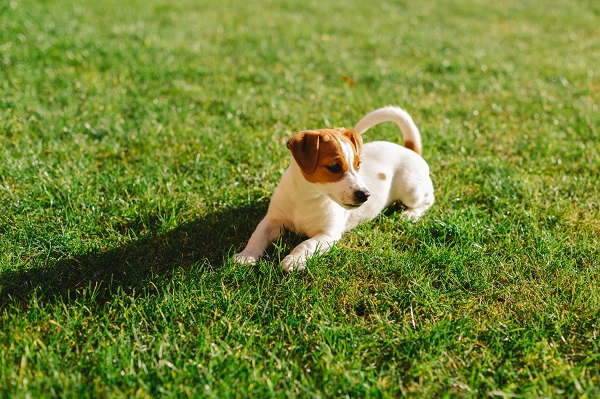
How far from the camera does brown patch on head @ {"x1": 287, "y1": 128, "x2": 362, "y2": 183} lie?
2.79 meters

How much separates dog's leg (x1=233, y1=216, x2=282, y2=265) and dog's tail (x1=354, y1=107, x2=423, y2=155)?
0.93 meters

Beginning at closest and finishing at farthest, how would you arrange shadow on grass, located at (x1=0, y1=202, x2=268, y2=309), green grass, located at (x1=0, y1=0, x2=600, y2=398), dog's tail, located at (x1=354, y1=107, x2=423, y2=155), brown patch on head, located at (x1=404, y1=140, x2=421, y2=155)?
1. green grass, located at (x1=0, y1=0, x2=600, y2=398)
2. shadow on grass, located at (x1=0, y1=202, x2=268, y2=309)
3. dog's tail, located at (x1=354, y1=107, x2=423, y2=155)
4. brown patch on head, located at (x1=404, y1=140, x2=421, y2=155)

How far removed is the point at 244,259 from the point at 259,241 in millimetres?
178

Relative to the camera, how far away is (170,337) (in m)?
2.47

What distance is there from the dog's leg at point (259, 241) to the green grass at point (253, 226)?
0.08 metres

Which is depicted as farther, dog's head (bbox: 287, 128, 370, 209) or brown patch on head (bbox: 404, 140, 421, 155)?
brown patch on head (bbox: 404, 140, 421, 155)

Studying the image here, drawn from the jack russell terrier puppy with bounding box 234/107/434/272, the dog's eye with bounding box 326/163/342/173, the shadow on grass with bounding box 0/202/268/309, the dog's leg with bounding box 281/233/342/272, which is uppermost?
the dog's eye with bounding box 326/163/342/173

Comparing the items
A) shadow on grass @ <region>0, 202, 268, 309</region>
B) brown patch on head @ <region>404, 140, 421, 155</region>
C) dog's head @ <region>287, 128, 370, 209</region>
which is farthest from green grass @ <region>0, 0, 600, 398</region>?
dog's head @ <region>287, 128, 370, 209</region>

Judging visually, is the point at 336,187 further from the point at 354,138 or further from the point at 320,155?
the point at 354,138

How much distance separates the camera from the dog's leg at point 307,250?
2.94 m

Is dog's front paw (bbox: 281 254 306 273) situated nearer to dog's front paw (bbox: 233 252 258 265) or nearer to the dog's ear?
dog's front paw (bbox: 233 252 258 265)

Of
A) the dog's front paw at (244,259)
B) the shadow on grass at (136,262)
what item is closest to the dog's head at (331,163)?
the dog's front paw at (244,259)

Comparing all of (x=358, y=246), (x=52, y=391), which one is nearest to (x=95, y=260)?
(x=52, y=391)

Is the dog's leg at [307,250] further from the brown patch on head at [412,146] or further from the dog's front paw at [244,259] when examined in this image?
the brown patch on head at [412,146]
